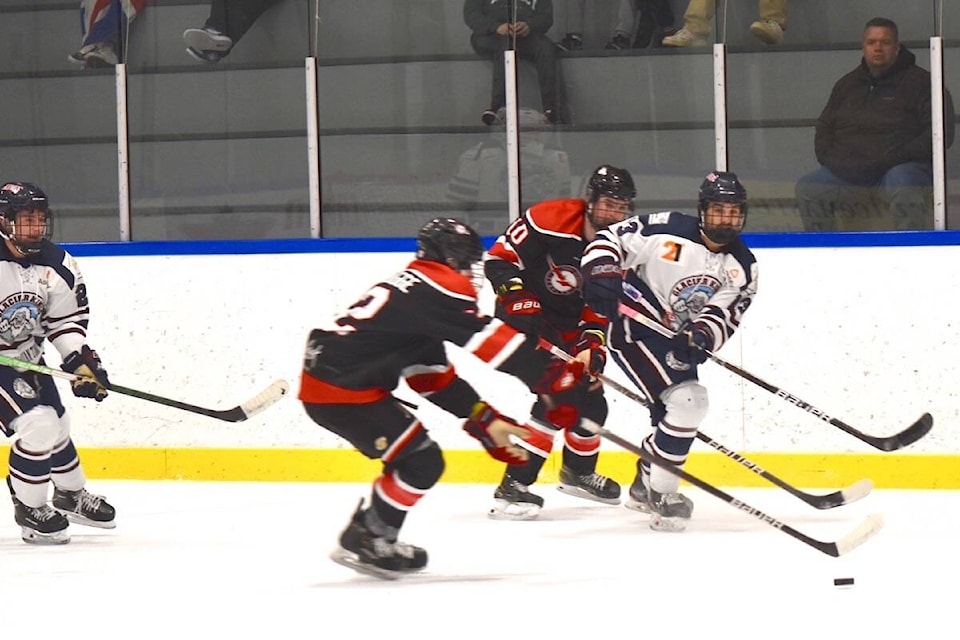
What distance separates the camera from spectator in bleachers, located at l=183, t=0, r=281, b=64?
20.0ft

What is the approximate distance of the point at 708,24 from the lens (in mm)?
5707

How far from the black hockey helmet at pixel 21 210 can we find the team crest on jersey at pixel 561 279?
1482 mm

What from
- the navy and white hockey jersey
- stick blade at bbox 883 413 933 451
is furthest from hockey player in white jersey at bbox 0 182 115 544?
stick blade at bbox 883 413 933 451

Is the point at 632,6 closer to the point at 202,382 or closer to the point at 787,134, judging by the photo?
the point at 787,134

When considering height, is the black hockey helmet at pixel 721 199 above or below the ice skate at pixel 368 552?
above

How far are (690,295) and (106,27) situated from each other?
275 centimetres

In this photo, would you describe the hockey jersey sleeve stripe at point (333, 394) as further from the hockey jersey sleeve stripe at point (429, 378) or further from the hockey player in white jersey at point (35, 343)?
the hockey player in white jersey at point (35, 343)

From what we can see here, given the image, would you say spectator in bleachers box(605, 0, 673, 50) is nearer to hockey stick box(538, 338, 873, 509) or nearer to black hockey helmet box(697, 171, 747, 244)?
black hockey helmet box(697, 171, 747, 244)

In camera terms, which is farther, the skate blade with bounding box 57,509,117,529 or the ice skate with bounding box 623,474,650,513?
the ice skate with bounding box 623,474,650,513

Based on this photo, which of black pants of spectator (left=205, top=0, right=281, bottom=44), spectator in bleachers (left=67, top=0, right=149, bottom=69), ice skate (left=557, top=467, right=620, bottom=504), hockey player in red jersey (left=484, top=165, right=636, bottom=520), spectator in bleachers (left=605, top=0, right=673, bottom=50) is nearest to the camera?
hockey player in red jersey (left=484, top=165, right=636, bottom=520)

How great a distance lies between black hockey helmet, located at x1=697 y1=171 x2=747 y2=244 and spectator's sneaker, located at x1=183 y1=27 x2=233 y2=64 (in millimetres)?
2308

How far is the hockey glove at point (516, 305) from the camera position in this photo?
4820mm

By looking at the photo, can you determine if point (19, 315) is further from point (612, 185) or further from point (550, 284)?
point (612, 185)

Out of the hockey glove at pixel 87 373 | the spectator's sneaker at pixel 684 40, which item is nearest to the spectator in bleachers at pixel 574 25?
the spectator's sneaker at pixel 684 40
